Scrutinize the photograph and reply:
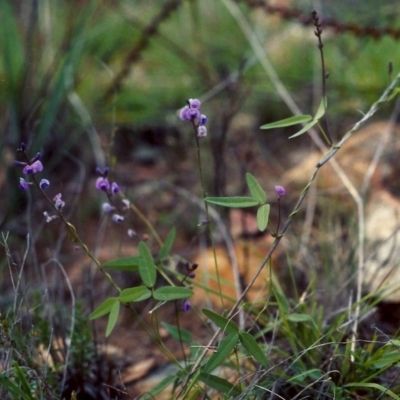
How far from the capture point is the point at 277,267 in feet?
6.25

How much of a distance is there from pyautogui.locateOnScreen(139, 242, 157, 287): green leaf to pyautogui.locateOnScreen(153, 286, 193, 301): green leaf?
0.8 inches

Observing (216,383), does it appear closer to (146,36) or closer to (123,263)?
(123,263)

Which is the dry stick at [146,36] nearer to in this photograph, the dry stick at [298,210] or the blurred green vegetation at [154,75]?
the blurred green vegetation at [154,75]

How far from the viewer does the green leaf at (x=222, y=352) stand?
1038mm

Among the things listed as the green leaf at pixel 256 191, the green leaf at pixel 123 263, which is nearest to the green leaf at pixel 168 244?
the green leaf at pixel 123 263

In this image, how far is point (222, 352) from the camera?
3.43 feet

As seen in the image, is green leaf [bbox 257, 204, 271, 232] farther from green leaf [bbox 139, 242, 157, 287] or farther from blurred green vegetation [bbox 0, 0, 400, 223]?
blurred green vegetation [bbox 0, 0, 400, 223]

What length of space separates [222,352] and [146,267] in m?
0.18

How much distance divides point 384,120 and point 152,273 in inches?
63.2

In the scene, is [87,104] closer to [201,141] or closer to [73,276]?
[201,141]

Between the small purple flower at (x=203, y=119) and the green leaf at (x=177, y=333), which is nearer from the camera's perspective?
the small purple flower at (x=203, y=119)

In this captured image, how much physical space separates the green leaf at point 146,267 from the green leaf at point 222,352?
0.14 metres

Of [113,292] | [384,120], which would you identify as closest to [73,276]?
[113,292]

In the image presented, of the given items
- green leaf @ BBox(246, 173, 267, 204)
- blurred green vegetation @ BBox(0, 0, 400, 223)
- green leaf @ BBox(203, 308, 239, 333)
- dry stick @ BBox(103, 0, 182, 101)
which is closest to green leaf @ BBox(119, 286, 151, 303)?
green leaf @ BBox(203, 308, 239, 333)
